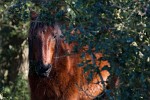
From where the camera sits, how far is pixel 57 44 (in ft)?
24.3

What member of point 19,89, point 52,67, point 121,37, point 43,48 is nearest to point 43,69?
point 43,48

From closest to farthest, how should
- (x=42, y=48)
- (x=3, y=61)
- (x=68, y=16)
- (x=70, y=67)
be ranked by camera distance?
(x=68, y=16) → (x=42, y=48) → (x=70, y=67) → (x=3, y=61)

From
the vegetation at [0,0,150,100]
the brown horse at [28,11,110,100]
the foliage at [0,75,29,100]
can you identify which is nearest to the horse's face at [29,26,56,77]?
the brown horse at [28,11,110,100]

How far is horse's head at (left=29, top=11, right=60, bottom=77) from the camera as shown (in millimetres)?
7055

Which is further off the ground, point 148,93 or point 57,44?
point 57,44

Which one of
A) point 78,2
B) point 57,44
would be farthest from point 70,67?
point 78,2

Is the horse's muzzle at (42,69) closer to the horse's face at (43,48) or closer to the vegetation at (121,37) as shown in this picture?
the horse's face at (43,48)

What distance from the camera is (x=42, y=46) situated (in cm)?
718

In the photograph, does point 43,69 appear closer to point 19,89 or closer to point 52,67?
point 52,67

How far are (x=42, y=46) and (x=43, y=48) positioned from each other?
0.03 m

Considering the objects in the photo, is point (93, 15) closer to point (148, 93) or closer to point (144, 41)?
point (144, 41)

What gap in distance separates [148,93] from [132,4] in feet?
2.59

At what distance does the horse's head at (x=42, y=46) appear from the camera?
278 inches

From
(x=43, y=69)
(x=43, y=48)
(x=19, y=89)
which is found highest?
(x=43, y=48)
